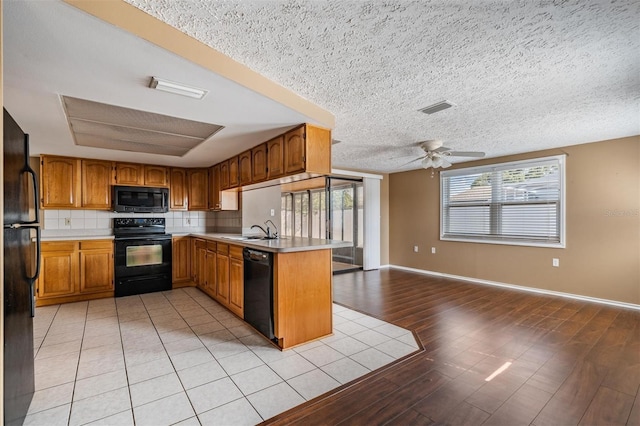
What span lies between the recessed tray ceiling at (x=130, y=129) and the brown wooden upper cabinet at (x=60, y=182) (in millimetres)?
939

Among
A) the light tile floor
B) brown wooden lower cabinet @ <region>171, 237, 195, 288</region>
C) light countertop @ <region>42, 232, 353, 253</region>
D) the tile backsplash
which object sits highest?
the tile backsplash

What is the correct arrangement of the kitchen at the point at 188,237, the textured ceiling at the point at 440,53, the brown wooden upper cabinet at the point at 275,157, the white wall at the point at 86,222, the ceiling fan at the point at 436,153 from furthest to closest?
1. the white wall at the point at 86,222
2. the ceiling fan at the point at 436,153
3. the brown wooden upper cabinet at the point at 275,157
4. the kitchen at the point at 188,237
5. the textured ceiling at the point at 440,53

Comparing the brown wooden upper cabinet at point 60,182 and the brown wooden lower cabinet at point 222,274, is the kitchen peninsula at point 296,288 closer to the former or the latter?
the brown wooden lower cabinet at point 222,274

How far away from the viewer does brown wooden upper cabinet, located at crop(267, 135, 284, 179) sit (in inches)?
124

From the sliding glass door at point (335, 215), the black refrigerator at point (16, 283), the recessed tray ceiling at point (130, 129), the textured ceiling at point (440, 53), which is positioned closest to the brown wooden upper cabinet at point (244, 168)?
the recessed tray ceiling at point (130, 129)

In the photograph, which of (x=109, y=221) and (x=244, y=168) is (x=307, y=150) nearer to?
(x=244, y=168)

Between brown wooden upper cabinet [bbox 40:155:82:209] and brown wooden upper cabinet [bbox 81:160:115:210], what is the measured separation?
0.26 feet

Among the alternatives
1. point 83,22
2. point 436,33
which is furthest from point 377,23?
point 83,22

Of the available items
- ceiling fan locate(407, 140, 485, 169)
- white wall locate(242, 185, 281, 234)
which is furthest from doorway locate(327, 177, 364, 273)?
ceiling fan locate(407, 140, 485, 169)

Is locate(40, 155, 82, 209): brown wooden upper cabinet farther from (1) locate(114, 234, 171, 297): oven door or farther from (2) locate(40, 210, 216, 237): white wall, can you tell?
(1) locate(114, 234, 171, 297): oven door

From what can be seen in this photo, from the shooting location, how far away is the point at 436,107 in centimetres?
281

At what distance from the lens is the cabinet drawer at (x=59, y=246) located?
3.91 meters

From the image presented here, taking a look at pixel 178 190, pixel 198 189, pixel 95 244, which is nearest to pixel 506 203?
pixel 198 189

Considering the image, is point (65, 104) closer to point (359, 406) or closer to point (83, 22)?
point (83, 22)
